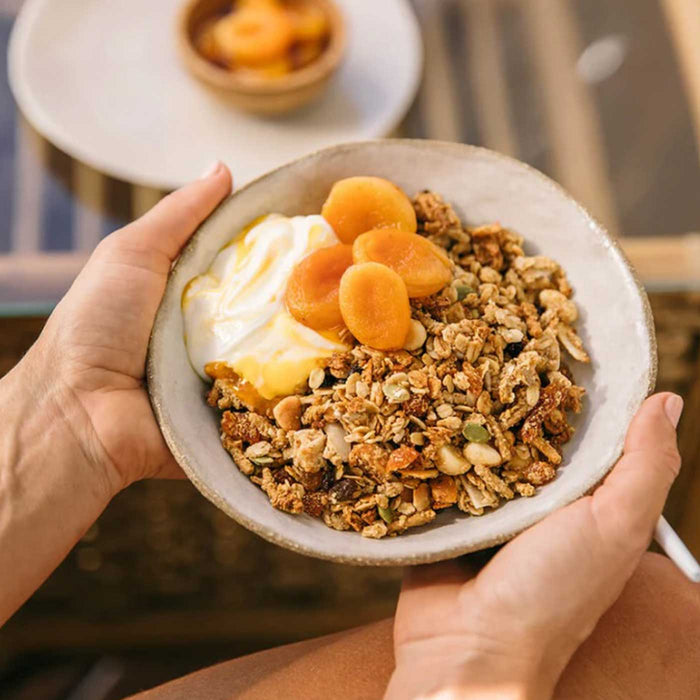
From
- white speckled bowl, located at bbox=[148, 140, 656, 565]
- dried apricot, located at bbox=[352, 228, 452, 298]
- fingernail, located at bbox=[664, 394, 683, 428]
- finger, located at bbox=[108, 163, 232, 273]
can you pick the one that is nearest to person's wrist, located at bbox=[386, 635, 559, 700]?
white speckled bowl, located at bbox=[148, 140, 656, 565]

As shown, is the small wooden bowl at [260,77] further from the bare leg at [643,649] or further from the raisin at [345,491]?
the bare leg at [643,649]

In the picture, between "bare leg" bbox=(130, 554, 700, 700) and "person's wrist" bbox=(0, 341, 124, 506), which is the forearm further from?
"bare leg" bbox=(130, 554, 700, 700)

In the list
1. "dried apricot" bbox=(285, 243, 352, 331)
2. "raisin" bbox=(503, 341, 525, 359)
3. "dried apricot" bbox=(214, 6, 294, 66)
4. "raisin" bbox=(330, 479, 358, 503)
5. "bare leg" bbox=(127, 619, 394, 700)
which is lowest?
"bare leg" bbox=(127, 619, 394, 700)

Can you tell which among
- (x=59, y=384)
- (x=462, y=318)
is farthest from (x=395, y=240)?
(x=59, y=384)

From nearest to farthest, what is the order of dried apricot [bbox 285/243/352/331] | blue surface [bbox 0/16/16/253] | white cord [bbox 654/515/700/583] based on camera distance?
white cord [bbox 654/515/700/583] < dried apricot [bbox 285/243/352/331] < blue surface [bbox 0/16/16/253]

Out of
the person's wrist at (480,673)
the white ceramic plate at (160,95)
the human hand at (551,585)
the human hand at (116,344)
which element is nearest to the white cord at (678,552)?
the human hand at (551,585)

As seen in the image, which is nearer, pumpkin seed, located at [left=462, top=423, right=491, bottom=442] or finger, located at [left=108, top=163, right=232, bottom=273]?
pumpkin seed, located at [left=462, top=423, right=491, bottom=442]
